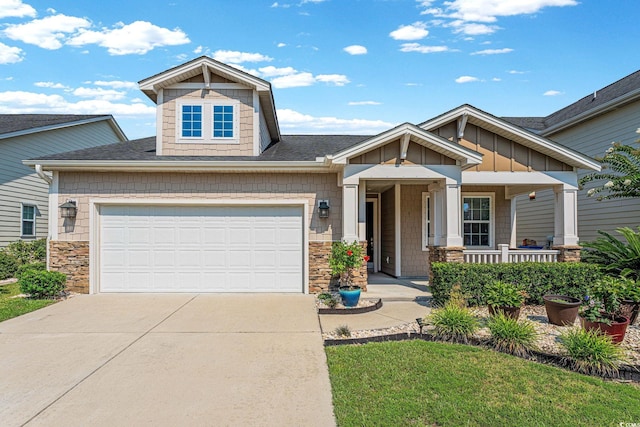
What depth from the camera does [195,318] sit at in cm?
702

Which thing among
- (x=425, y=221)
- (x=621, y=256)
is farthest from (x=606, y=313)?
(x=425, y=221)

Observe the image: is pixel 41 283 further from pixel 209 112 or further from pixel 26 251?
pixel 26 251

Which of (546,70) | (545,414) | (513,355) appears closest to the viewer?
(545,414)

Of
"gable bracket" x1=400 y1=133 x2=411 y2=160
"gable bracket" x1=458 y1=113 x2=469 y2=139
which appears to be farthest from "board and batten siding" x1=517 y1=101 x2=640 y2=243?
"gable bracket" x1=400 y1=133 x2=411 y2=160

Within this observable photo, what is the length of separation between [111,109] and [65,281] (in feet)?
87.9

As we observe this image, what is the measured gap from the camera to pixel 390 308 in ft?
25.5

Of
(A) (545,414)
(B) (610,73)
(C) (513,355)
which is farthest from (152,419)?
(B) (610,73)

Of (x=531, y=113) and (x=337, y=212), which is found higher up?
(x=531, y=113)

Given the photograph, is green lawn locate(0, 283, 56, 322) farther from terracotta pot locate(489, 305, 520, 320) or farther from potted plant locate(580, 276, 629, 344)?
potted plant locate(580, 276, 629, 344)

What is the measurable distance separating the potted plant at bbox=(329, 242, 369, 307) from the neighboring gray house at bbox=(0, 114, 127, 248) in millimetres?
12004

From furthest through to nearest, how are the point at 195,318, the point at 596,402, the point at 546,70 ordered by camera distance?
the point at 546,70
the point at 195,318
the point at 596,402

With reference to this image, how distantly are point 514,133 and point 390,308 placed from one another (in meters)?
5.19

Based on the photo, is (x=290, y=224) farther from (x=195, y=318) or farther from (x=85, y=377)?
(x=85, y=377)

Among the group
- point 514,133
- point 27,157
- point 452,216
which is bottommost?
point 452,216
